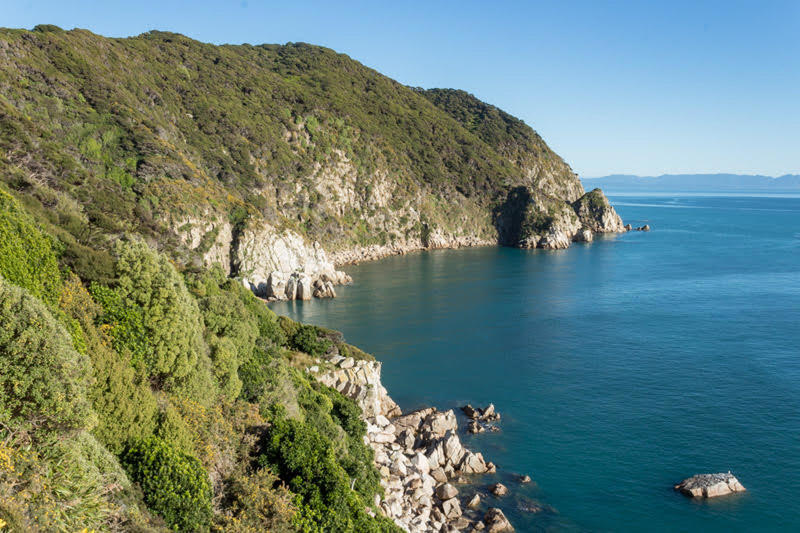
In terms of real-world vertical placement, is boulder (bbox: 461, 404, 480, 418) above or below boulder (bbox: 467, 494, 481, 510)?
above

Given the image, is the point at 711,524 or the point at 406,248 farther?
the point at 406,248

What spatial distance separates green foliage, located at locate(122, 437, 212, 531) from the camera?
1714cm

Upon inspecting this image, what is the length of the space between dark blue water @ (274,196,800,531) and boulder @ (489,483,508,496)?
508mm

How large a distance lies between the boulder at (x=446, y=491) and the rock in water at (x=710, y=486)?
46.7ft

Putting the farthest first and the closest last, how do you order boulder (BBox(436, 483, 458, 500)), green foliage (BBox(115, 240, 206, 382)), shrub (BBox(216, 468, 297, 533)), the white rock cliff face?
boulder (BBox(436, 483, 458, 500))
the white rock cliff face
green foliage (BBox(115, 240, 206, 382))
shrub (BBox(216, 468, 297, 533))

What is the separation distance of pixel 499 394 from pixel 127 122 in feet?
234

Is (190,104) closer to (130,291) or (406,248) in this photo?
(406,248)

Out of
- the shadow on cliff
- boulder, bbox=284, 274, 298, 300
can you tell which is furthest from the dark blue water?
the shadow on cliff

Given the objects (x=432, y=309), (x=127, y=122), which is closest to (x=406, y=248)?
(x=432, y=309)

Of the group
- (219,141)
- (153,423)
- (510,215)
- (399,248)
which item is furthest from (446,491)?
(510,215)

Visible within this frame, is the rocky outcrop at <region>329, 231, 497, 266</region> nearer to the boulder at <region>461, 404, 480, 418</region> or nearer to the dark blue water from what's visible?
the dark blue water

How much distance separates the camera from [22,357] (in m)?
15.6

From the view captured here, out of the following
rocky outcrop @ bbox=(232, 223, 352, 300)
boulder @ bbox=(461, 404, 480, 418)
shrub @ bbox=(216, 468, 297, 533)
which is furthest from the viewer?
rocky outcrop @ bbox=(232, 223, 352, 300)

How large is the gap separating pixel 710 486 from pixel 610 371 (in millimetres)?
20731
